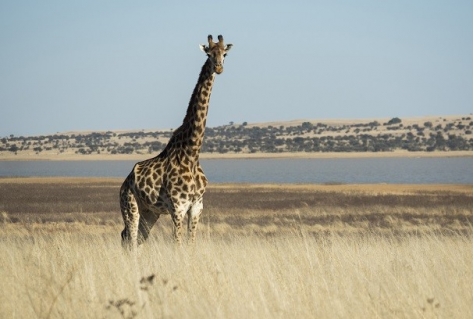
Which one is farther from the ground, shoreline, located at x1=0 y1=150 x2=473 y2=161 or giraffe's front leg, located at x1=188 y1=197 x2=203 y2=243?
giraffe's front leg, located at x1=188 y1=197 x2=203 y2=243

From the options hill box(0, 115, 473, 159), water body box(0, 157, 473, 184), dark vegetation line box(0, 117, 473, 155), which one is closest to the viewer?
water body box(0, 157, 473, 184)

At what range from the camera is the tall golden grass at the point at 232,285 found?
7547mm

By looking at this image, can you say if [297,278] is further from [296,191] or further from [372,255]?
[296,191]

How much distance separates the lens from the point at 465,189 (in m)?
38.6

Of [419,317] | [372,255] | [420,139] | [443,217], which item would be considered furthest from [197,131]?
[420,139]

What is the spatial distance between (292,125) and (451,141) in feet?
186

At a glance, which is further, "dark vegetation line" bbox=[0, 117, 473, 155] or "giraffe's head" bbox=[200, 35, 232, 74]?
"dark vegetation line" bbox=[0, 117, 473, 155]

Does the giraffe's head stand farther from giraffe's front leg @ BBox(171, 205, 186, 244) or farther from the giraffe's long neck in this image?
giraffe's front leg @ BBox(171, 205, 186, 244)

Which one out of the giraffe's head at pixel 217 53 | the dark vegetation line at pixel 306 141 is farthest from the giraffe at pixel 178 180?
the dark vegetation line at pixel 306 141

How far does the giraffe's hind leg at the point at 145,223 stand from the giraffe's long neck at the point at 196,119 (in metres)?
1.02

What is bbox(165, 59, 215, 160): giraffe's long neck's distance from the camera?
12180 mm

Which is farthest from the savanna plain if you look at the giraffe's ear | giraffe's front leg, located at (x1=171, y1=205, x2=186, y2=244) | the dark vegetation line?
the dark vegetation line

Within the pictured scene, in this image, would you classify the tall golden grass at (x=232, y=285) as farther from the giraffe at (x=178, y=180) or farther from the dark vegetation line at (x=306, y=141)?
the dark vegetation line at (x=306, y=141)

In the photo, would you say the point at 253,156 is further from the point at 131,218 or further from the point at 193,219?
the point at 193,219
